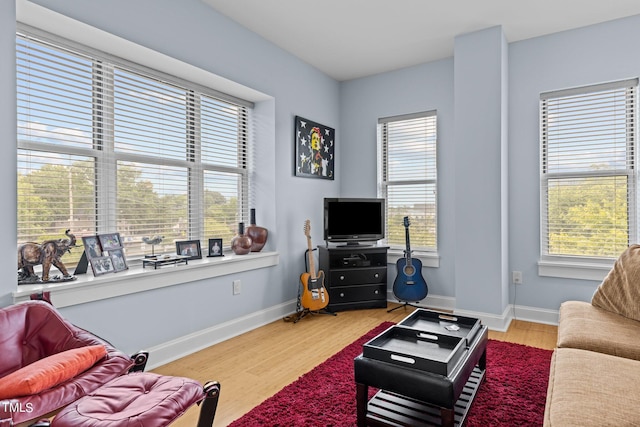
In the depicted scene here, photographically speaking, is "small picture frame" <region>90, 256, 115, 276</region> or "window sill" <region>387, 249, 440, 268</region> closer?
"small picture frame" <region>90, 256, 115, 276</region>

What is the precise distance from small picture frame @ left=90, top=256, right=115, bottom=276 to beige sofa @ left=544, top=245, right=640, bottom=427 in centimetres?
245

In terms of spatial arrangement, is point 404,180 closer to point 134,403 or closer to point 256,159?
point 256,159

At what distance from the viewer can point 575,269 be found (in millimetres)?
3461

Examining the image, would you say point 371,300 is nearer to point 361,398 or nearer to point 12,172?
point 361,398

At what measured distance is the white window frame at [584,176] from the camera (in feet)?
10.8

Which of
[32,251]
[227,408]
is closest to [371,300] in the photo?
[227,408]

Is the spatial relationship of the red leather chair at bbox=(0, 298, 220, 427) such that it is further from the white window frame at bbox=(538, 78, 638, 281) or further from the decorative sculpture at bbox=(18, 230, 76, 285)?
the white window frame at bbox=(538, 78, 638, 281)

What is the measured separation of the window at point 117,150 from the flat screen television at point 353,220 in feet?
3.40

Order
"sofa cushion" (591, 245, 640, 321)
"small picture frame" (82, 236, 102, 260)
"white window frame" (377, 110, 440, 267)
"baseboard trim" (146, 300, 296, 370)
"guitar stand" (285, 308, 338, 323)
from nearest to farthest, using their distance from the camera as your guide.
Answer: "sofa cushion" (591, 245, 640, 321), "small picture frame" (82, 236, 102, 260), "baseboard trim" (146, 300, 296, 370), "guitar stand" (285, 308, 338, 323), "white window frame" (377, 110, 440, 267)

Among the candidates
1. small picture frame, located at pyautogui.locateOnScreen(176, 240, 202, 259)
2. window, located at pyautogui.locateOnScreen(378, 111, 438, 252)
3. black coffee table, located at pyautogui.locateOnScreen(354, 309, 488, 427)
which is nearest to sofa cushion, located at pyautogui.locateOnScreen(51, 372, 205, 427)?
black coffee table, located at pyautogui.locateOnScreen(354, 309, 488, 427)

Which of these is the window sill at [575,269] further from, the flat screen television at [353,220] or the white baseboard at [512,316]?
the flat screen television at [353,220]

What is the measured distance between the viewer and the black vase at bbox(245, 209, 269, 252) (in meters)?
3.57

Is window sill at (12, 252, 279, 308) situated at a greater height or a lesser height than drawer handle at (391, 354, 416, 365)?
greater

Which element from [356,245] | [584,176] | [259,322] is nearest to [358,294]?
[356,245]
